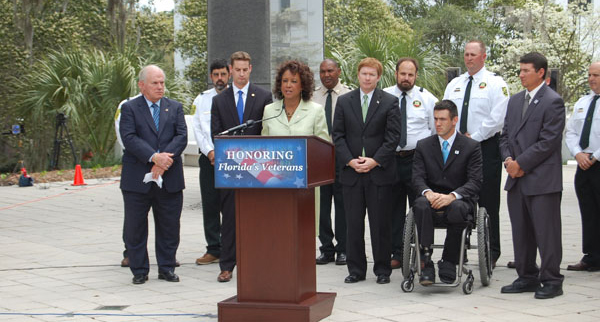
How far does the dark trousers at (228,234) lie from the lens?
773cm

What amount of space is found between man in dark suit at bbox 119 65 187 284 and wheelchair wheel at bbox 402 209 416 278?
211 cm

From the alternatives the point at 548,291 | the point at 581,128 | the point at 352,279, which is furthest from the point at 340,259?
the point at 581,128

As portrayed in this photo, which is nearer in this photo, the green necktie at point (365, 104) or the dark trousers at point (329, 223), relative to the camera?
the green necktie at point (365, 104)

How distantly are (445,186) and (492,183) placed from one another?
95 cm

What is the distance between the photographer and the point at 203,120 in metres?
8.68

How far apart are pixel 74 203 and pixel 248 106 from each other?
734 centimetres

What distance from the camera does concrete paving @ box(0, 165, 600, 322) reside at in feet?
20.8

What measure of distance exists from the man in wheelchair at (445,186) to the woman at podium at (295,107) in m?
0.89

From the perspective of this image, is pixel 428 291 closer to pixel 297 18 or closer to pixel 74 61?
pixel 297 18

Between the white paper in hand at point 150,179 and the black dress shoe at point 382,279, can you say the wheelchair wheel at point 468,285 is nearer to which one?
the black dress shoe at point 382,279

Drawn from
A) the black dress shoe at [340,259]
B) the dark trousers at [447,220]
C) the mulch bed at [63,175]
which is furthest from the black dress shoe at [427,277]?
the mulch bed at [63,175]

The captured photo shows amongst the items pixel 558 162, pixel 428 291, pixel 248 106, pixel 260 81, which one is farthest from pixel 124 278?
pixel 260 81

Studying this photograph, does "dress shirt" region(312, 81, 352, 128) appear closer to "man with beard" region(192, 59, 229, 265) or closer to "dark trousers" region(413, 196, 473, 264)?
"man with beard" region(192, 59, 229, 265)

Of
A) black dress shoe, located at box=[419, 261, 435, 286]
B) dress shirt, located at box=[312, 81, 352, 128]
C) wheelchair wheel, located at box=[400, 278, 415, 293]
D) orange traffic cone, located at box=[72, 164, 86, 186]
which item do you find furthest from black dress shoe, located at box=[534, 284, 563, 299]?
orange traffic cone, located at box=[72, 164, 86, 186]
